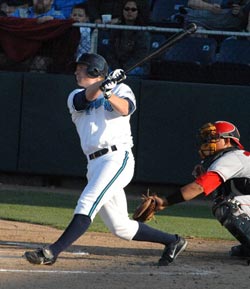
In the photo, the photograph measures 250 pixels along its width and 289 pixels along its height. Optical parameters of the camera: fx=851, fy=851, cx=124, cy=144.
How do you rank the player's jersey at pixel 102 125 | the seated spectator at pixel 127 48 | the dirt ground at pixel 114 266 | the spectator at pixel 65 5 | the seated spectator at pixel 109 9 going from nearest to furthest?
the dirt ground at pixel 114 266, the player's jersey at pixel 102 125, the seated spectator at pixel 127 48, the seated spectator at pixel 109 9, the spectator at pixel 65 5

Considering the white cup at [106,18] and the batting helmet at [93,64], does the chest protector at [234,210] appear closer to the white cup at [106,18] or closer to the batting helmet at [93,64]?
the batting helmet at [93,64]

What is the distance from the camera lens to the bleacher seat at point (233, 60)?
11430 millimetres

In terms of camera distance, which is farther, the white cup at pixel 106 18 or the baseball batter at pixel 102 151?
the white cup at pixel 106 18

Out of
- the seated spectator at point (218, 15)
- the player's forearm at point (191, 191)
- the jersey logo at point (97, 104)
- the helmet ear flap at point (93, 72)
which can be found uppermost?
the helmet ear flap at point (93, 72)

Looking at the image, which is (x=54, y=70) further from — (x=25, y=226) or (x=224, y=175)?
(x=224, y=175)

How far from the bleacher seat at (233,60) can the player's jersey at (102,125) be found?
17.8ft

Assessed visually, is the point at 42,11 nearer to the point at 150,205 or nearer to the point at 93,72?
the point at 93,72

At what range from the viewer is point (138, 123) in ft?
38.8

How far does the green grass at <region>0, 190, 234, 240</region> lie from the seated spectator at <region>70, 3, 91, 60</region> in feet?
6.63

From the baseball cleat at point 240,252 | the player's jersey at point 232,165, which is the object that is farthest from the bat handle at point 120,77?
Answer: the baseball cleat at point 240,252

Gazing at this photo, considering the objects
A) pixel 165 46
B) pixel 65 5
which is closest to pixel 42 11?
pixel 65 5

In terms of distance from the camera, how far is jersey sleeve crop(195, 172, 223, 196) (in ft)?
20.7

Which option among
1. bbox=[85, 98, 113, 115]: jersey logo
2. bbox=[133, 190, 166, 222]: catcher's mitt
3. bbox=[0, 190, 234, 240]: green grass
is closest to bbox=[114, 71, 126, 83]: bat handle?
bbox=[85, 98, 113, 115]: jersey logo

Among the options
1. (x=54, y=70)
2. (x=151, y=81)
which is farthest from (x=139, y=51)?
(x=54, y=70)
